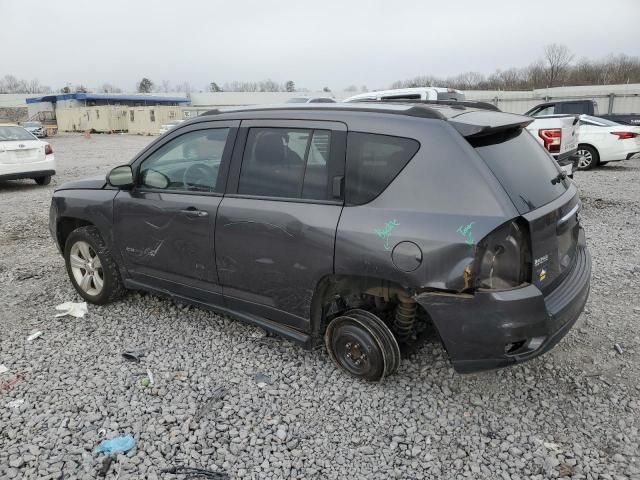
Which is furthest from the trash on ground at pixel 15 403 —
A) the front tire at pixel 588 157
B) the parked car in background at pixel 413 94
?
the front tire at pixel 588 157

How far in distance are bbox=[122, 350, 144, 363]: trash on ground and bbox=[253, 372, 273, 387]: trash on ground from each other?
0.93 m

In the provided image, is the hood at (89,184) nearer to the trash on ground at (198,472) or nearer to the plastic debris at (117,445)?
the plastic debris at (117,445)

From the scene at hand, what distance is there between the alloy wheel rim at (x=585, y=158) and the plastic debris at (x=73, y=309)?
42.6ft

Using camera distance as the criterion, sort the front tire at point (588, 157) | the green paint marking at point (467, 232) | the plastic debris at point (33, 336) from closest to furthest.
Answer: 1. the green paint marking at point (467, 232)
2. the plastic debris at point (33, 336)
3. the front tire at point (588, 157)

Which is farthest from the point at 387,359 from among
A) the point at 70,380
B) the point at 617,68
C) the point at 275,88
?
the point at 275,88

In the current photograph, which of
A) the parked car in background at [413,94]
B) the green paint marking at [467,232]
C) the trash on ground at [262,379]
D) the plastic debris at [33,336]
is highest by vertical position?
the parked car in background at [413,94]

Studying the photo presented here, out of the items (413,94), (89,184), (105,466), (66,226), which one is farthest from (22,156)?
(105,466)

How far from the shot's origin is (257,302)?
337 cm

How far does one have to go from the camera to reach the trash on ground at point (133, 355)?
3.55 m

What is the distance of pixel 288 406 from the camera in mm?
2996

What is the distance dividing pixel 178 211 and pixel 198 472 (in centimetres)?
187

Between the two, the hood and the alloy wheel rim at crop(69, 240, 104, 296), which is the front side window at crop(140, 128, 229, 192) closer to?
the hood

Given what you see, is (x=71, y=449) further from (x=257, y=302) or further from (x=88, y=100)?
(x=88, y=100)

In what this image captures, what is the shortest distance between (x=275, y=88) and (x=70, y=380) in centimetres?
10300
